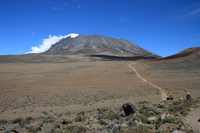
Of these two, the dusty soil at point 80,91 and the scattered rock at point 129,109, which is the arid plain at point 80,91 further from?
the scattered rock at point 129,109

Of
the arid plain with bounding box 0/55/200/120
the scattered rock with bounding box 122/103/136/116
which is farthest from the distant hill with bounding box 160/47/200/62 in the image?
the scattered rock with bounding box 122/103/136/116

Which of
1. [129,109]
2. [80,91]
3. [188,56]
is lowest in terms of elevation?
[80,91]

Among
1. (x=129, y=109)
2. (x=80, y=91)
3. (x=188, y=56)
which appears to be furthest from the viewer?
(x=188, y=56)

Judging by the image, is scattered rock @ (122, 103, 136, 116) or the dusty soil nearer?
scattered rock @ (122, 103, 136, 116)

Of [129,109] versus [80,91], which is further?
[80,91]

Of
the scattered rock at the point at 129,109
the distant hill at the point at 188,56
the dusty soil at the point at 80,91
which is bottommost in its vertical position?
the dusty soil at the point at 80,91

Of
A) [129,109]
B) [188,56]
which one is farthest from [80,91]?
[188,56]

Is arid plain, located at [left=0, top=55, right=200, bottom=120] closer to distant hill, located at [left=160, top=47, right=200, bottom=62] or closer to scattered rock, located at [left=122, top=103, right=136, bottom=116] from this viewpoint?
scattered rock, located at [left=122, top=103, right=136, bottom=116]

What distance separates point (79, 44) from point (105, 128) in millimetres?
173576

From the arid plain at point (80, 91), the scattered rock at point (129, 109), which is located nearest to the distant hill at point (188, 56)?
the arid plain at point (80, 91)

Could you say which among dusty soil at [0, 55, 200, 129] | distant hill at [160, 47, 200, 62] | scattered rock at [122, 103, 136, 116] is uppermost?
distant hill at [160, 47, 200, 62]

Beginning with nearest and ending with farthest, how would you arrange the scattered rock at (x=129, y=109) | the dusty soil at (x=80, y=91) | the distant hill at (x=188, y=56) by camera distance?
the scattered rock at (x=129, y=109)
the dusty soil at (x=80, y=91)
the distant hill at (x=188, y=56)

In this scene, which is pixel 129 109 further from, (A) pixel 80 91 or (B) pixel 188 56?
(B) pixel 188 56

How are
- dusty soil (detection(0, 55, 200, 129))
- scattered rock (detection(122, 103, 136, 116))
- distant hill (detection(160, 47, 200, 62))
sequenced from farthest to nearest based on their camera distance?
1. distant hill (detection(160, 47, 200, 62))
2. dusty soil (detection(0, 55, 200, 129))
3. scattered rock (detection(122, 103, 136, 116))
